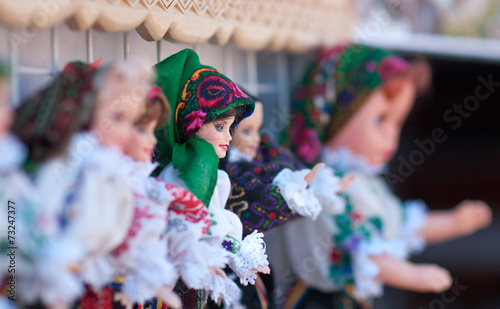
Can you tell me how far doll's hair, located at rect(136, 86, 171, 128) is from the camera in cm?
140

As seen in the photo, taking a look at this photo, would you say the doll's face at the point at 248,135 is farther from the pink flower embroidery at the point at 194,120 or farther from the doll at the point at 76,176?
the doll at the point at 76,176

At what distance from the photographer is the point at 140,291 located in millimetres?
1312

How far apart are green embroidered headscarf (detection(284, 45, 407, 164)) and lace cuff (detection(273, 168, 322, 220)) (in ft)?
2.03

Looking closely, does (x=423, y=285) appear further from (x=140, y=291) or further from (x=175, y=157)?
(x=140, y=291)

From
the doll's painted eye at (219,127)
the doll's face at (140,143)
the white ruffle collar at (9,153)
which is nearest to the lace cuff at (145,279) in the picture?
the doll's face at (140,143)

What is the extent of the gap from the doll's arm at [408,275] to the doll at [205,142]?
2.84ft

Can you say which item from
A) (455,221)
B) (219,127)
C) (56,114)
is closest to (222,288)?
(219,127)

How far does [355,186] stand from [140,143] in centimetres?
128

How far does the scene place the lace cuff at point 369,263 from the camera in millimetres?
2334

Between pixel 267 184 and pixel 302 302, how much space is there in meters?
0.87

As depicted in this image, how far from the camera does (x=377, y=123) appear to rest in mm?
2561

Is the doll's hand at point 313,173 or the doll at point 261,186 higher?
the doll's hand at point 313,173

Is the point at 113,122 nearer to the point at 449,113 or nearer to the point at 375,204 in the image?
the point at 375,204

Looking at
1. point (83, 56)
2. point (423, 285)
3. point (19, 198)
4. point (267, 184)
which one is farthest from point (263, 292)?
point (19, 198)
